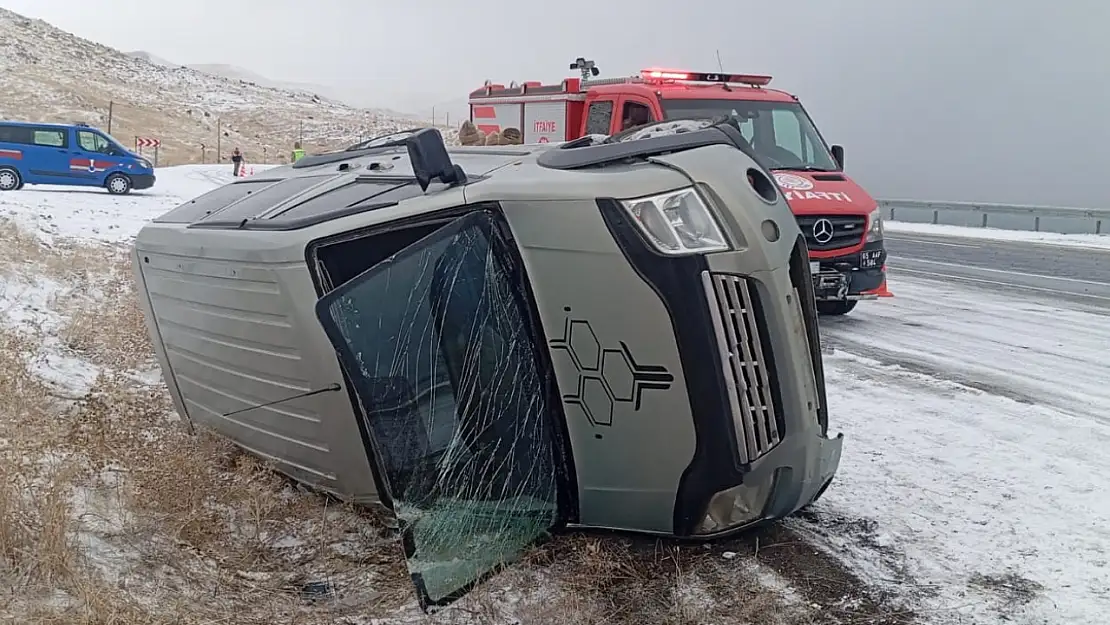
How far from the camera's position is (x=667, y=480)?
11.1ft

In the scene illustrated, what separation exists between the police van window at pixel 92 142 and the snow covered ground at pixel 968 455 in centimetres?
1581

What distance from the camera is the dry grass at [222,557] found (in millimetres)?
3080

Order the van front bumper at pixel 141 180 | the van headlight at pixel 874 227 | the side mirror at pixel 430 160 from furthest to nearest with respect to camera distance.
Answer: the van front bumper at pixel 141 180, the van headlight at pixel 874 227, the side mirror at pixel 430 160

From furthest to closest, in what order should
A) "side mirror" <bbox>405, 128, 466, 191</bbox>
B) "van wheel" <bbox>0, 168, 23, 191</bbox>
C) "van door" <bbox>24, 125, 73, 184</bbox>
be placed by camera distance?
1. "van door" <bbox>24, 125, 73, 184</bbox>
2. "van wheel" <bbox>0, 168, 23, 191</bbox>
3. "side mirror" <bbox>405, 128, 466, 191</bbox>

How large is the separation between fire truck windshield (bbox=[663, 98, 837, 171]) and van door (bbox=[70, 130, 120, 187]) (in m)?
17.0

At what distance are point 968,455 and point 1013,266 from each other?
10.0 metres

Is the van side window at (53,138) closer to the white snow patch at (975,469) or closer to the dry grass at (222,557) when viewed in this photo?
the dry grass at (222,557)

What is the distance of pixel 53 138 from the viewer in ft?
70.8

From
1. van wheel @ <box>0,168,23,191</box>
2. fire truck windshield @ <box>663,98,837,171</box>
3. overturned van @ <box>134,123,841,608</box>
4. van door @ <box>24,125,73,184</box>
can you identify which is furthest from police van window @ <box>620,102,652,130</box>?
van wheel @ <box>0,168,23,191</box>

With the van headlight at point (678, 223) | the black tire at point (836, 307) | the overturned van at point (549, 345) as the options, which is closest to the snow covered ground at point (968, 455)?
the black tire at point (836, 307)

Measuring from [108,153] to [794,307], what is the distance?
2217 centimetres

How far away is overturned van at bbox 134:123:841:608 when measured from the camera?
314cm

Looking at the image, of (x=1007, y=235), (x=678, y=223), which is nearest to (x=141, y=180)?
(x=1007, y=235)

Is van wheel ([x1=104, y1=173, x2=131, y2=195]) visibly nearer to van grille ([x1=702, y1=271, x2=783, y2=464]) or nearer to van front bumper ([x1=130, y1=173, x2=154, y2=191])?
van front bumper ([x1=130, y1=173, x2=154, y2=191])
